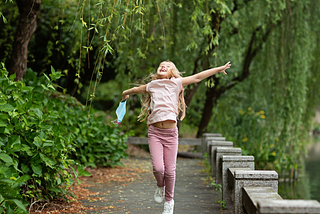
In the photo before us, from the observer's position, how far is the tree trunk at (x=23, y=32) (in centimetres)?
508

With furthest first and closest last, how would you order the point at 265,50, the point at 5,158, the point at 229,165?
the point at 265,50, the point at 229,165, the point at 5,158

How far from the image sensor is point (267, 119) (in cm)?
842

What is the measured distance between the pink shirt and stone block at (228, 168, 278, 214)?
0.89m

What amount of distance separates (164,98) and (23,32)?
2807mm

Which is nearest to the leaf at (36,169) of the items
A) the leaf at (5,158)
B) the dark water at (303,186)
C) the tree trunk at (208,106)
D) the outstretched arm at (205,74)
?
the leaf at (5,158)

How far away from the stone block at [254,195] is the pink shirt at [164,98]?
104 centimetres

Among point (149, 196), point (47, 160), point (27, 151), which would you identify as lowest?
point (149, 196)

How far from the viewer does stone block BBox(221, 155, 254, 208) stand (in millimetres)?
4174

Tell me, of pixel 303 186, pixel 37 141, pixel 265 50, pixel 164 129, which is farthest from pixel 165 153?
pixel 303 186

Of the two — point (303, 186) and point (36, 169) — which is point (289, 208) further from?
point (303, 186)

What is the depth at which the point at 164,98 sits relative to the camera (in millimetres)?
3619

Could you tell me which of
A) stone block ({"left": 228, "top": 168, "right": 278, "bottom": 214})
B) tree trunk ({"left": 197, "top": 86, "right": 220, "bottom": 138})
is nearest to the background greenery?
tree trunk ({"left": 197, "top": 86, "right": 220, "bottom": 138})

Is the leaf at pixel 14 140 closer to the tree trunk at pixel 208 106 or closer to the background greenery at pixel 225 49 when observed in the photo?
the background greenery at pixel 225 49

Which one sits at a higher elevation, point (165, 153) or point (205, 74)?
point (205, 74)
